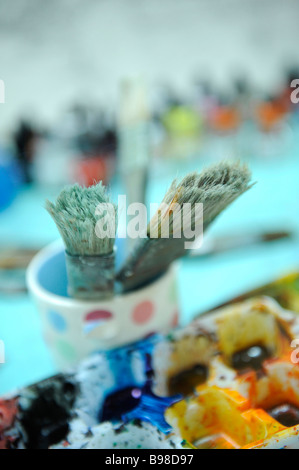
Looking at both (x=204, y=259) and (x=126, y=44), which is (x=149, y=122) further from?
(x=126, y=44)

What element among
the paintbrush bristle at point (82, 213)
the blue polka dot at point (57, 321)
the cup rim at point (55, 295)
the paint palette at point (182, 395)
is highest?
the paintbrush bristle at point (82, 213)

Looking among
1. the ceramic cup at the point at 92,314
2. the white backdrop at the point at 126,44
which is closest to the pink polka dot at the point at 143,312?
the ceramic cup at the point at 92,314

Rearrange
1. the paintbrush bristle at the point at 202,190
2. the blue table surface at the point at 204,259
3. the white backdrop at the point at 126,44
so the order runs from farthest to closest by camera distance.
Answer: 1. the white backdrop at the point at 126,44
2. the blue table surface at the point at 204,259
3. the paintbrush bristle at the point at 202,190

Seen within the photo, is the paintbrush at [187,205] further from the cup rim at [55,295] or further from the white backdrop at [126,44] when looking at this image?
the white backdrop at [126,44]

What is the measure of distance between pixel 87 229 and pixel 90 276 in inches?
1.7

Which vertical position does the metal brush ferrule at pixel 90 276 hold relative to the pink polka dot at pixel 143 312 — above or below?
above

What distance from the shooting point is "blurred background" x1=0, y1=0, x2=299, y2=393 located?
1.40ft

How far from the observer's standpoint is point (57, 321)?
0.94ft

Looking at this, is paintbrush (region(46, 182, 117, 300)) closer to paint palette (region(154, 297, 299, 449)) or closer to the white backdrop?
paint palette (region(154, 297, 299, 449))

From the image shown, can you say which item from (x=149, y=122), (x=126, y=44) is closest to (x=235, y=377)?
(x=149, y=122)

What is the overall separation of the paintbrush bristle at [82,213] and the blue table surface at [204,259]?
0.24 feet

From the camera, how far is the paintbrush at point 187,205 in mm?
211

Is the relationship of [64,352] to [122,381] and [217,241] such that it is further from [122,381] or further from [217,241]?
[217,241]

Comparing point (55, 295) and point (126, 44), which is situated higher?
point (126, 44)
